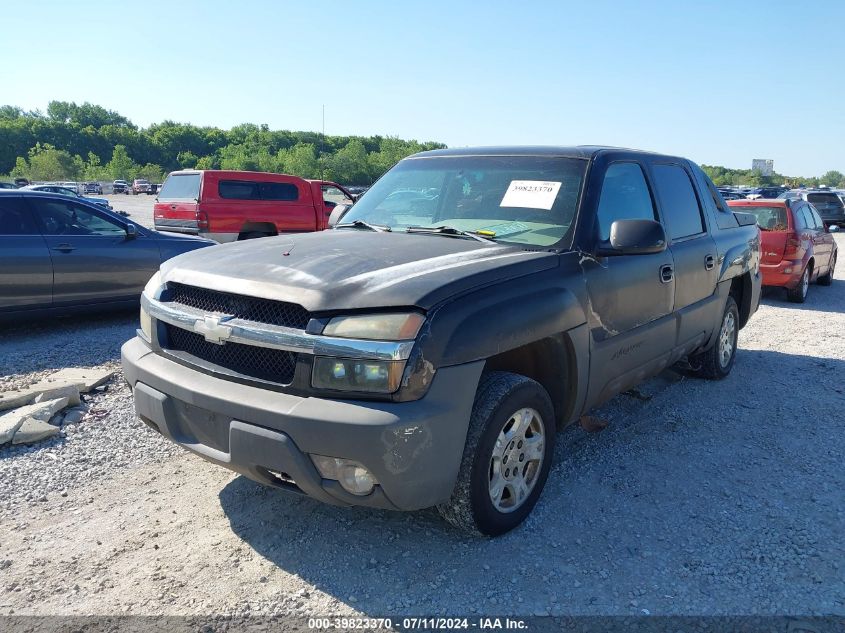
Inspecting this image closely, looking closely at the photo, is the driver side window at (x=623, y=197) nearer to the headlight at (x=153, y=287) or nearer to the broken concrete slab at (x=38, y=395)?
the headlight at (x=153, y=287)

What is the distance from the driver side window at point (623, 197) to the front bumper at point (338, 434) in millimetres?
1511

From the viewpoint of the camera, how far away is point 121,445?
4.09 meters

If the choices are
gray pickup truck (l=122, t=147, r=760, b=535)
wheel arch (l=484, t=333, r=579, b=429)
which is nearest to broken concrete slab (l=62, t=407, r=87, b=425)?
gray pickup truck (l=122, t=147, r=760, b=535)

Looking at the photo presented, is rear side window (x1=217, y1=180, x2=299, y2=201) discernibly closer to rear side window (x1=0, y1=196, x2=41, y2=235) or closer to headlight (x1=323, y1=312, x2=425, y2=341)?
rear side window (x1=0, y1=196, x2=41, y2=235)

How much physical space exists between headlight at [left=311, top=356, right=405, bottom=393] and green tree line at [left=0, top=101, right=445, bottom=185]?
77.7 meters

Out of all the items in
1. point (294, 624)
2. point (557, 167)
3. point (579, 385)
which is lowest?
point (294, 624)

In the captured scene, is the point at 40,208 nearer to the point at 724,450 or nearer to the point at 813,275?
the point at 724,450

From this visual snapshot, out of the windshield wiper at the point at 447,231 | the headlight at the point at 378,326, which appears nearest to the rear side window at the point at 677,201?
the windshield wiper at the point at 447,231

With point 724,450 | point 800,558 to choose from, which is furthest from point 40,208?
point 800,558

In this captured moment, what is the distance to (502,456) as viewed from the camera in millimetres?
2961

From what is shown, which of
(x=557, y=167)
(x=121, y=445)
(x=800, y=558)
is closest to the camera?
(x=800, y=558)

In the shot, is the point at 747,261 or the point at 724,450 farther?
the point at 747,261

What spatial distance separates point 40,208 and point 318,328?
19.8ft

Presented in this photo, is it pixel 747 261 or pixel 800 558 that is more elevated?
pixel 747 261
